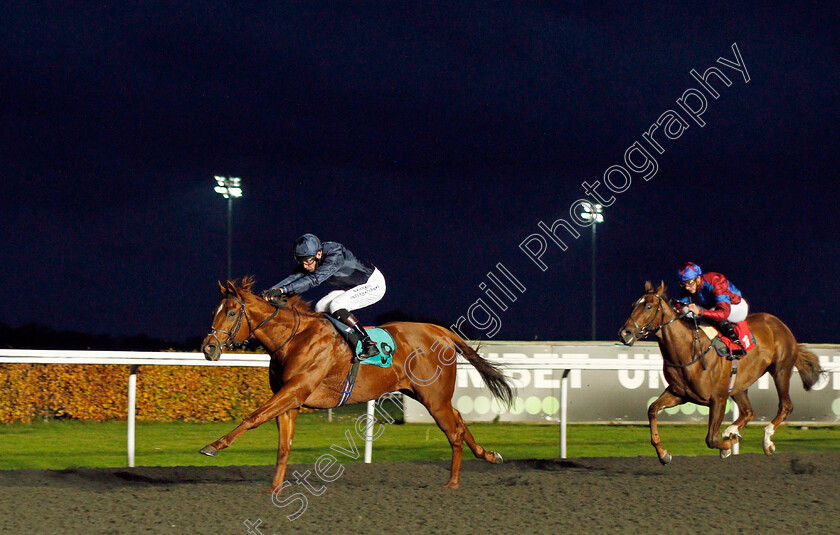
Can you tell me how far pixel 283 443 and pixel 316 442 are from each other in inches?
102

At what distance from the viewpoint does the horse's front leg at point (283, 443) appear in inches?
182

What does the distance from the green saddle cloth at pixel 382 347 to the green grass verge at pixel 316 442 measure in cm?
110

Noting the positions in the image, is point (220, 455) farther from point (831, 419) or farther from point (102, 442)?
point (831, 419)

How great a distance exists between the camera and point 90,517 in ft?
12.2

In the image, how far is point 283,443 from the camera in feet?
15.6

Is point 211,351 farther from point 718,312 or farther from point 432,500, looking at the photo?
point 718,312

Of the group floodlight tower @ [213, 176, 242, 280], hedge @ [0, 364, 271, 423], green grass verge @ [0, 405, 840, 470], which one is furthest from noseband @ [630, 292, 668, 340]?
floodlight tower @ [213, 176, 242, 280]

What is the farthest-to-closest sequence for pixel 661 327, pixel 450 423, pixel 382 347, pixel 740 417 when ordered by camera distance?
1. pixel 740 417
2. pixel 661 327
3. pixel 450 423
4. pixel 382 347

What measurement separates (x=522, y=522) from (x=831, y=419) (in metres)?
7.54

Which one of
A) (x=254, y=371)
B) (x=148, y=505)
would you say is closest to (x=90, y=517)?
(x=148, y=505)

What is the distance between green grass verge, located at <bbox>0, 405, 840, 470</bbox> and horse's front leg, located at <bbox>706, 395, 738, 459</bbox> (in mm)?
651

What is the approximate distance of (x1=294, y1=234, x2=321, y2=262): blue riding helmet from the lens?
4797 millimetres

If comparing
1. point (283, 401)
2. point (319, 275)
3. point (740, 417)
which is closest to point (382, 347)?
point (319, 275)

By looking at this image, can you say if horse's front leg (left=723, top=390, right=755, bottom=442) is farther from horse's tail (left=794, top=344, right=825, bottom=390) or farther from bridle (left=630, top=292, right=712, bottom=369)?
horse's tail (left=794, top=344, right=825, bottom=390)
